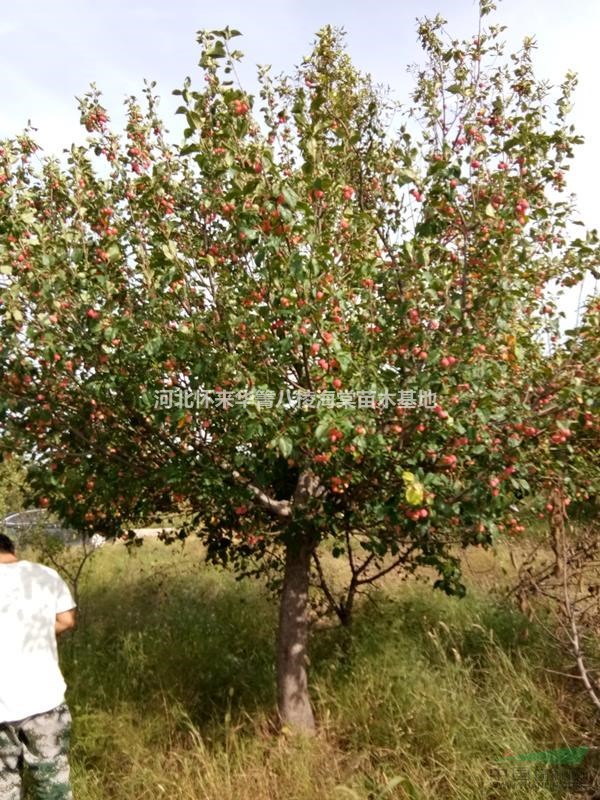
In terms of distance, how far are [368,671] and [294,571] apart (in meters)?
1.05

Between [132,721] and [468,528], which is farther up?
[468,528]

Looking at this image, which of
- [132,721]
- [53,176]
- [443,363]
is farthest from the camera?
[132,721]

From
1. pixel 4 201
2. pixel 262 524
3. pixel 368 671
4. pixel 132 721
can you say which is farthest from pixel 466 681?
pixel 4 201

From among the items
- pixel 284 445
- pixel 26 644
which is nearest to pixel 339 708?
pixel 26 644

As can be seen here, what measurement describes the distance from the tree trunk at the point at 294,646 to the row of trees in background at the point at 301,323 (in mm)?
138

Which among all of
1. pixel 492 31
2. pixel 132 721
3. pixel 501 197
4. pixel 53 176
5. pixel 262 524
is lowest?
pixel 132 721

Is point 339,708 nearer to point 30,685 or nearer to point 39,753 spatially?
point 39,753

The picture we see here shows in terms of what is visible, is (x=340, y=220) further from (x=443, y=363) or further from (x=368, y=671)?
(x=368, y=671)

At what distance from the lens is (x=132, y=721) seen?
4918 millimetres

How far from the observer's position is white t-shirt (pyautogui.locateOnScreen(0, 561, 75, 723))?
3322mm

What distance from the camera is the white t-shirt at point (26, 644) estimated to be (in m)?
3.32

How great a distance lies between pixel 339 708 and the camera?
16.3 ft

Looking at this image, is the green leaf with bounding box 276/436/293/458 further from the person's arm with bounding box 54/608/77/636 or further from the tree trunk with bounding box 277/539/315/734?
the tree trunk with bounding box 277/539/315/734

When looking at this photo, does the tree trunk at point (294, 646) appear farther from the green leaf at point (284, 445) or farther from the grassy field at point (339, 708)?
the green leaf at point (284, 445)
